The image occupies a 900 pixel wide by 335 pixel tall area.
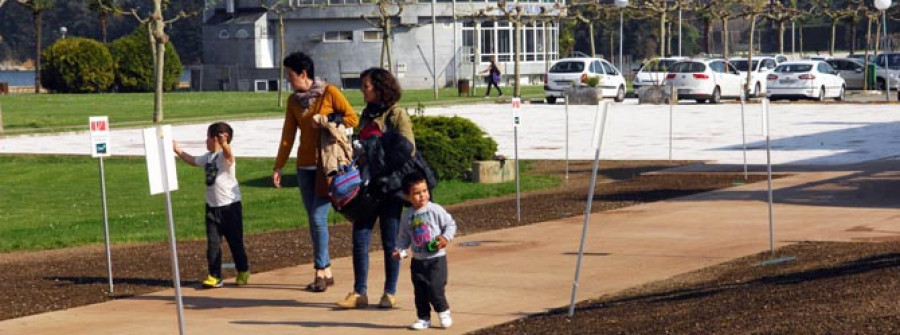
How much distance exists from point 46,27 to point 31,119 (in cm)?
12008

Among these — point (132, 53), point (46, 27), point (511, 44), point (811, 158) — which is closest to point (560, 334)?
point (811, 158)

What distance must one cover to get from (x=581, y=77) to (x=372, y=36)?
134 feet

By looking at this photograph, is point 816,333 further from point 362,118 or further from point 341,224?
point 341,224

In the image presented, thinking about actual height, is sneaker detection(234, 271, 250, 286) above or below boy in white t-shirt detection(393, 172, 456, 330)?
below

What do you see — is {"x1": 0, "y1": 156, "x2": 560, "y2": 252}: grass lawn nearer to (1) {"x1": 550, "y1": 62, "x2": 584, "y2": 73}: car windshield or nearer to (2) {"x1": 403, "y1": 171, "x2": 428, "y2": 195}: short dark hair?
(2) {"x1": 403, "y1": 171, "x2": 428, "y2": 195}: short dark hair

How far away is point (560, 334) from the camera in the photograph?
10078mm

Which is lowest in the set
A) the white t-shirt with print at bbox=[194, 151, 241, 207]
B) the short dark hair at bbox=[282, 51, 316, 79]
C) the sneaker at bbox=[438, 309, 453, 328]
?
the sneaker at bbox=[438, 309, 453, 328]

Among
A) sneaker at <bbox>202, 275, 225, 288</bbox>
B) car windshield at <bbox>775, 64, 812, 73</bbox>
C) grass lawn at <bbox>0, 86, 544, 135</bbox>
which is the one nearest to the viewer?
sneaker at <bbox>202, 275, 225, 288</bbox>

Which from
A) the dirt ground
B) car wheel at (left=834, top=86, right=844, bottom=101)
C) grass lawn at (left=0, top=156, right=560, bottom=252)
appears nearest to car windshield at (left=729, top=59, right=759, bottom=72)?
car wheel at (left=834, top=86, right=844, bottom=101)

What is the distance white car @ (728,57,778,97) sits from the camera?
58581 millimetres

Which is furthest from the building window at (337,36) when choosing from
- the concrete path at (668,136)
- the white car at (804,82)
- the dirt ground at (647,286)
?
the dirt ground at (647,286)

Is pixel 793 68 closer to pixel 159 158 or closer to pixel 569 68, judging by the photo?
pixel 569 68

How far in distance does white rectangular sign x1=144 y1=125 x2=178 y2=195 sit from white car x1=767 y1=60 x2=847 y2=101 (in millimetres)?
44578

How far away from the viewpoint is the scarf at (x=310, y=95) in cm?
1213
